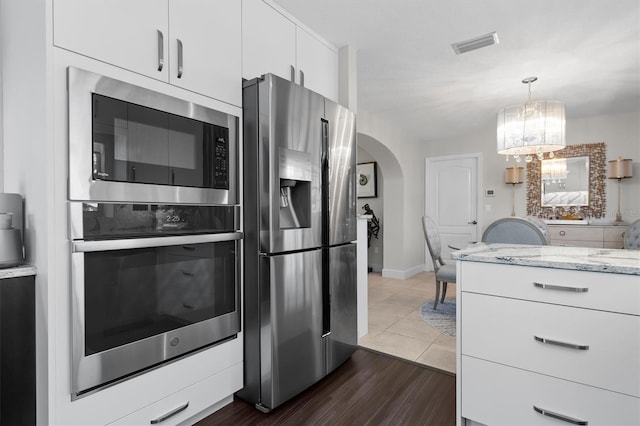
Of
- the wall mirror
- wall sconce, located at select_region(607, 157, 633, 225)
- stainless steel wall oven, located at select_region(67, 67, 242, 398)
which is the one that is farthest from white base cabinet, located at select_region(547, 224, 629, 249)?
stainless steel wall oven, located at select_region(67, 67, 242, 398)

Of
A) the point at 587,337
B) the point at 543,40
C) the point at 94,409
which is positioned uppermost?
the point at 543,40

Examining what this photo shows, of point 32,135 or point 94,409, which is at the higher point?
point 32,135

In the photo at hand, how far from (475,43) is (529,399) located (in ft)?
8.26

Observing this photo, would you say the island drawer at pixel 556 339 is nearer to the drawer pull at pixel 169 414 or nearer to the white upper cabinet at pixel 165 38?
the drawer pull at pixel 169 414

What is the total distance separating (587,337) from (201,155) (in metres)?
1.86

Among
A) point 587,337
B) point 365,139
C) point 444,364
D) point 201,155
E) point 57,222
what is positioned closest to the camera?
point 57,222

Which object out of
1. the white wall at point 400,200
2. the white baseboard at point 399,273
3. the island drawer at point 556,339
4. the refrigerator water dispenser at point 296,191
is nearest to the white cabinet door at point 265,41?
the refrigerator water dispenser at point 296,191

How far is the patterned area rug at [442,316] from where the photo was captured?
308 centimetres

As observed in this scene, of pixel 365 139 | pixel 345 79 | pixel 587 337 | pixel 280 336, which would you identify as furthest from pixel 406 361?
pixel 365 139

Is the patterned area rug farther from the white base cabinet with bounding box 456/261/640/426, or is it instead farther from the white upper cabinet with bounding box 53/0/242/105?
the white upper cabinet with bounding box 53/0/242/105

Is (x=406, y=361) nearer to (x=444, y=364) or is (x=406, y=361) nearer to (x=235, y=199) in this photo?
(x=444, y=364)

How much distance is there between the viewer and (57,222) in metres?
1.20

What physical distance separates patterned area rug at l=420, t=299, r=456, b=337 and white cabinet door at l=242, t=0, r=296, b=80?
2557 mm

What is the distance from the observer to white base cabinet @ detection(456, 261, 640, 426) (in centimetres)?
127
